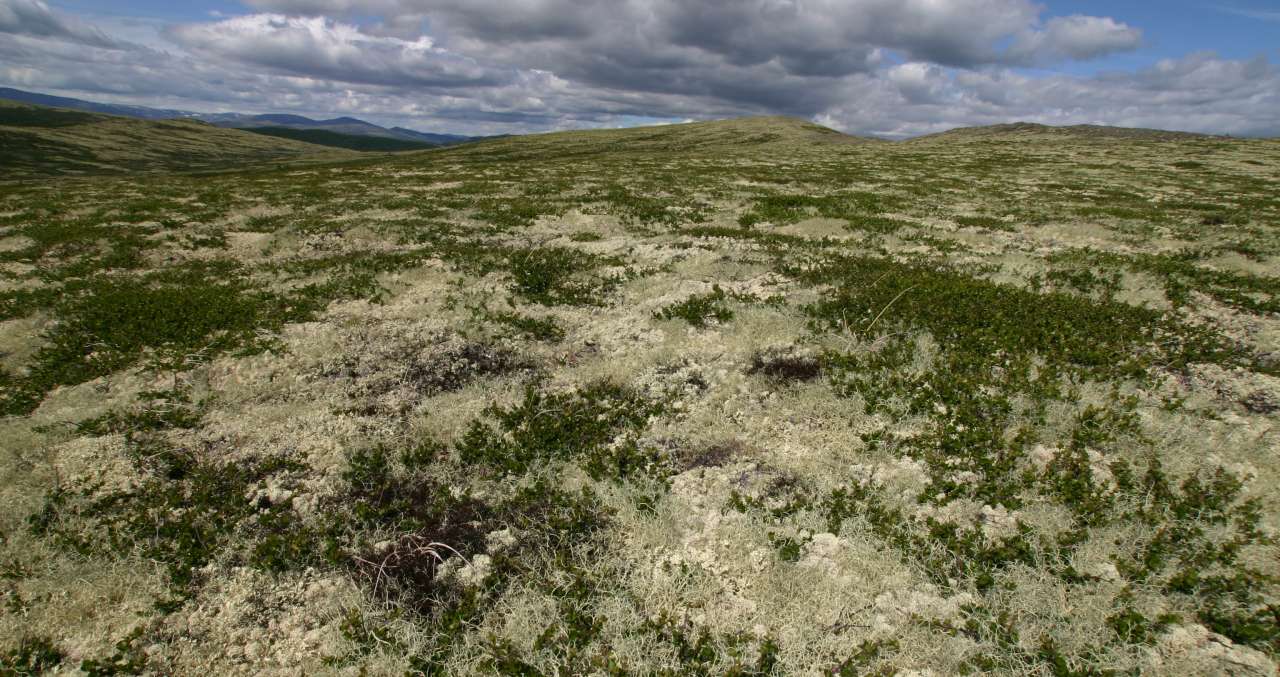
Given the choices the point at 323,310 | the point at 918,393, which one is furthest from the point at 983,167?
the point at 323,310

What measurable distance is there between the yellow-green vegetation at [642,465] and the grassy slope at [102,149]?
133 metres

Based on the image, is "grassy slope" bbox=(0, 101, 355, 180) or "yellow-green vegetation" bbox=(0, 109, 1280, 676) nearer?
"yellow-green vegetation" bbox=(0, 109, 1280, 676)

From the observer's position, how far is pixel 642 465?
29.4 ft

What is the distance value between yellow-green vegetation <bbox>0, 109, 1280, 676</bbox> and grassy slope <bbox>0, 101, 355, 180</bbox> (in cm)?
13288

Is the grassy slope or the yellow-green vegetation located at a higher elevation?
the grassy slope

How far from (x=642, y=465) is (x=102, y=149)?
20404 cm

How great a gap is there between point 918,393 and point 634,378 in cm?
561

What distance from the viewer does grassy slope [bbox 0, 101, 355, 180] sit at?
116875mm

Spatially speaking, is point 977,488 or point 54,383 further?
point 54,383

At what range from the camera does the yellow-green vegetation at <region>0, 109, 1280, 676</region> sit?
237 inches

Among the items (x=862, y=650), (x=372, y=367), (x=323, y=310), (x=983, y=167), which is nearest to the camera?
(x=862, y=650)

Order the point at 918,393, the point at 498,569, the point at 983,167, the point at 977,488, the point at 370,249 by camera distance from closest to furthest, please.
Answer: the point at 498,569, the point at 977,488, the point at 918,393, the point at 370,249, the point at 983,167

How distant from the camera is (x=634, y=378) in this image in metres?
12.0

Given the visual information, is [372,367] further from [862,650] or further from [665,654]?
[862,650]
